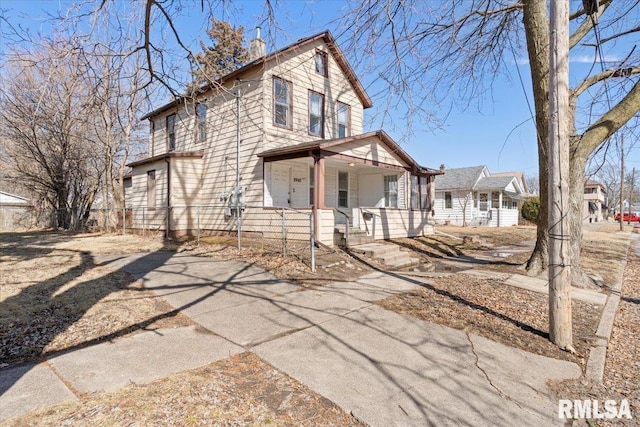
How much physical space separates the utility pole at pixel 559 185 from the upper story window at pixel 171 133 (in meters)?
15.1

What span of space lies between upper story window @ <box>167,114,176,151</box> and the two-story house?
5 cm

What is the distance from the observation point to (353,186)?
15.5 metres

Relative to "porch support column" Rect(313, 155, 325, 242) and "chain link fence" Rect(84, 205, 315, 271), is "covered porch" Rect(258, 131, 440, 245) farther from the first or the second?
"chain link fence" Rect(84, 205, 315, 271)

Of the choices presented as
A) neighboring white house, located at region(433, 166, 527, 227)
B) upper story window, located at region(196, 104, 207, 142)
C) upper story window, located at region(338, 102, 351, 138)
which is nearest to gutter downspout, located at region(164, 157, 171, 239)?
upper story window, located at region(196, 104, 207, 142)

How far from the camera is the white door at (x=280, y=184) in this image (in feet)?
39.7

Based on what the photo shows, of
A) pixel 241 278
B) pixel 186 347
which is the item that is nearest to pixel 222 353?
pixel 186 347

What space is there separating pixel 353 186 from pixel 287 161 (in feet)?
14.2

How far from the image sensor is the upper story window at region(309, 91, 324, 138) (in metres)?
13.3

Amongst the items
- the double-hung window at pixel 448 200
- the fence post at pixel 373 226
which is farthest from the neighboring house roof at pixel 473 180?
the fence post at pixel 373 226

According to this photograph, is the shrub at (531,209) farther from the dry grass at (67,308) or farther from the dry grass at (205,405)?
the dry grass at (205,405)

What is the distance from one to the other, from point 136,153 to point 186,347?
2385cm

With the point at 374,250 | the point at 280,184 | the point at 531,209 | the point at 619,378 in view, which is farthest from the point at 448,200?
the point at 619,378

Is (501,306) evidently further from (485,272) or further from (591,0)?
(591,0)

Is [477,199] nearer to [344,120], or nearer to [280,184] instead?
[344,120]
